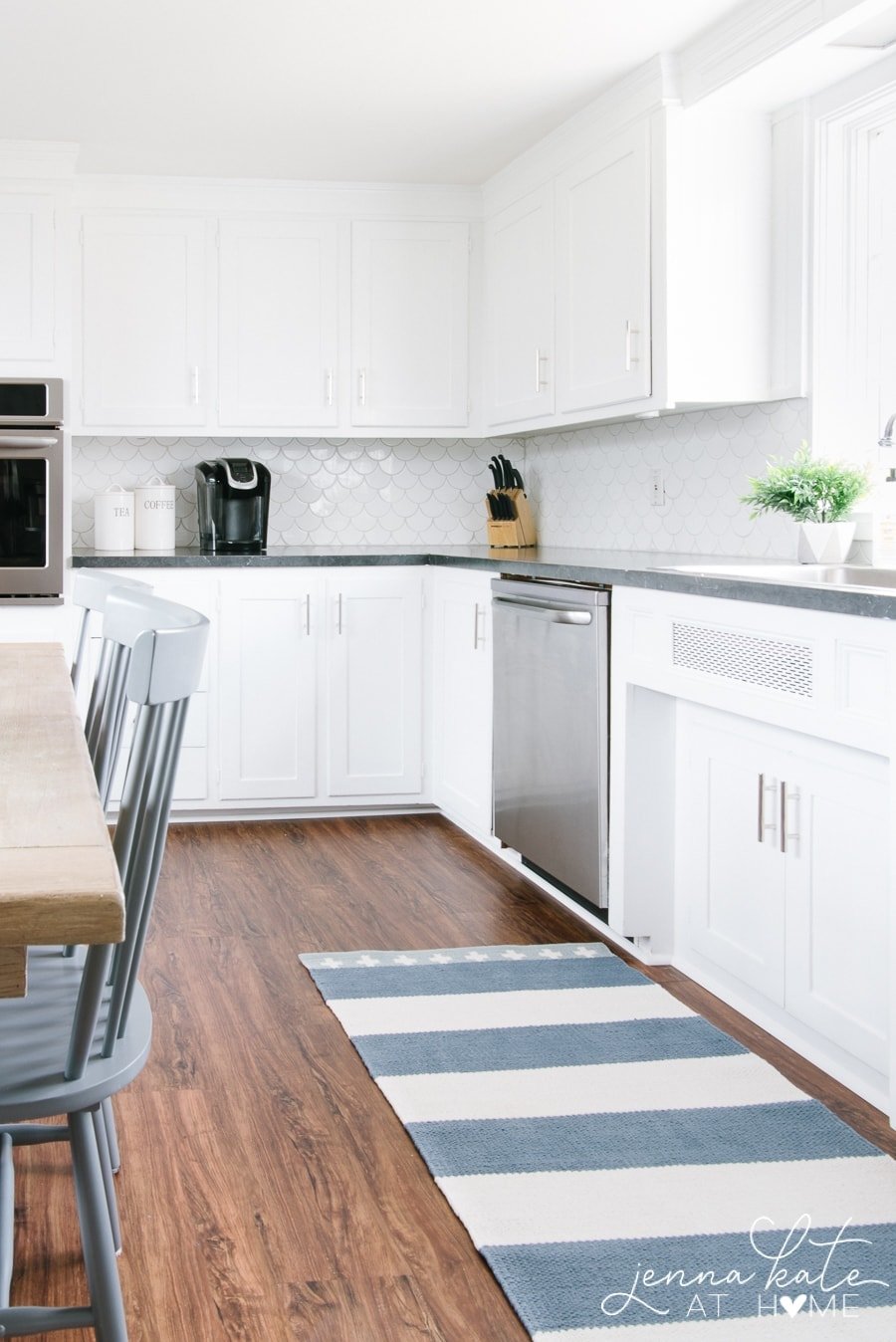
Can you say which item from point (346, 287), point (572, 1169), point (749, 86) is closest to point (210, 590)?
point (346, 287)

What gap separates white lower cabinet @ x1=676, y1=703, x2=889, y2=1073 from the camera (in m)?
2.37

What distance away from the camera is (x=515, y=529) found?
5293mm

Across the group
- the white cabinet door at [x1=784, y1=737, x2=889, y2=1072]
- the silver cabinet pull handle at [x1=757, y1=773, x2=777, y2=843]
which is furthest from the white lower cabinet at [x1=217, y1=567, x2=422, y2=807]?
the white cabinet door at [x1=784, y1=737, x2=889, y2=1072]

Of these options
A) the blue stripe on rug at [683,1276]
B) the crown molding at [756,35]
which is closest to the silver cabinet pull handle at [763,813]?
the blue stripe on rug at [683,1276]

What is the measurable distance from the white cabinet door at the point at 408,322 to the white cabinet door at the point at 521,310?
0.14m

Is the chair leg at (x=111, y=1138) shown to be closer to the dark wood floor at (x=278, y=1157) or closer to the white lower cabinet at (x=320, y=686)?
the dark wood floor at (x=278, y=1157)

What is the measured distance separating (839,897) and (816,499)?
3.62ft

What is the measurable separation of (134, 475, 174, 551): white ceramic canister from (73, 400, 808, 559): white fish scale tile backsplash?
Result: 0.30 m

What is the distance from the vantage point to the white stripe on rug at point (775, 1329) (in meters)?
1.69

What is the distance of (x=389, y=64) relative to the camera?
3.78 metres

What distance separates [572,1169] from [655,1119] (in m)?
0.24

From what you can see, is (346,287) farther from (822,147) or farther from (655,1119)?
(655,1119)

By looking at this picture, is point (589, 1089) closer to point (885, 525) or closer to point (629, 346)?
point (885, 525)

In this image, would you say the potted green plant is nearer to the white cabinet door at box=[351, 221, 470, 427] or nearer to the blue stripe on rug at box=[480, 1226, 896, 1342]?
the blue stripe on rug at box=[480, 1226, 896, 1342]
